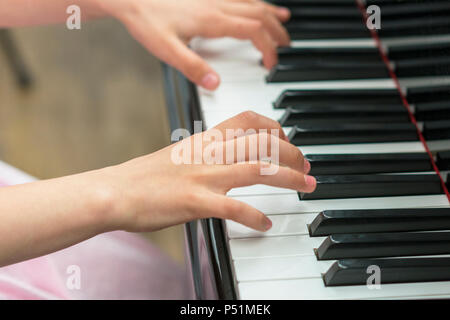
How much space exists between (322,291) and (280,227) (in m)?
0.12

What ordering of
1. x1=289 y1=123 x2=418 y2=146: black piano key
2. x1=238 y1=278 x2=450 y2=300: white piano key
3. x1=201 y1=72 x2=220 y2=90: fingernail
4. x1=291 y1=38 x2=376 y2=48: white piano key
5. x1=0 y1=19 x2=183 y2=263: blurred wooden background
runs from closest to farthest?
x1=238 y1=278 x2=450 y2=300: white piano key → x1=289 y1=123 x2=418 y2=146: black piano key → x1=201 y1=72 x2=220 y2=90: fingernail → x1=291 y1=38 x2=376 y2=48: white piano key → x1=0 y1=19 x2=183 y2=263: blurred wooden background

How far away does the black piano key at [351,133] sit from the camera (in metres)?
0.94

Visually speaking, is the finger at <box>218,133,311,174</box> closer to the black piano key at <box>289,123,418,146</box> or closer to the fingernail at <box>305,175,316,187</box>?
the fingernail at <box>305,175,316,187</box>

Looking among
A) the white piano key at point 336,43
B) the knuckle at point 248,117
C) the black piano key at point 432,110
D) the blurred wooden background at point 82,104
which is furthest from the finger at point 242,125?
the blurred wooden background at point 82,104

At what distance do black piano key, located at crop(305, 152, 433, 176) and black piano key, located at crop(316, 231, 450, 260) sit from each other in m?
0.14

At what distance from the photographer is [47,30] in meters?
2.57

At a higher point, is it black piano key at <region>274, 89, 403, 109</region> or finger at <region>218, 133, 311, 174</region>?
black piano key at <region>274, 89, 403, 109</region>

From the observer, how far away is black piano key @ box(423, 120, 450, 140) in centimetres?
92

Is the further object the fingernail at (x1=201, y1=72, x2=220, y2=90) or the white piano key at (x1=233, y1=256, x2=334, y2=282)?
the fingernail at (x1=201, y1=72, x2=220, y2=90)

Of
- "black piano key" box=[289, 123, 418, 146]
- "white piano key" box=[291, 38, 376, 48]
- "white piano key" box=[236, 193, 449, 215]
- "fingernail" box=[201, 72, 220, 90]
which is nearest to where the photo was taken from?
"white piano key" box=[236, 193, 449, 215]

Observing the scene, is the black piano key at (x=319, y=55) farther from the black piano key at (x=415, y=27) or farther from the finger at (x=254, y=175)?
the finger at (x=254, y=175)

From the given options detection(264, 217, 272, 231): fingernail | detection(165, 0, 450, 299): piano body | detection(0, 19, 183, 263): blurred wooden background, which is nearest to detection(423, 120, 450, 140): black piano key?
detection(165, 0, 450, 299): piano body
